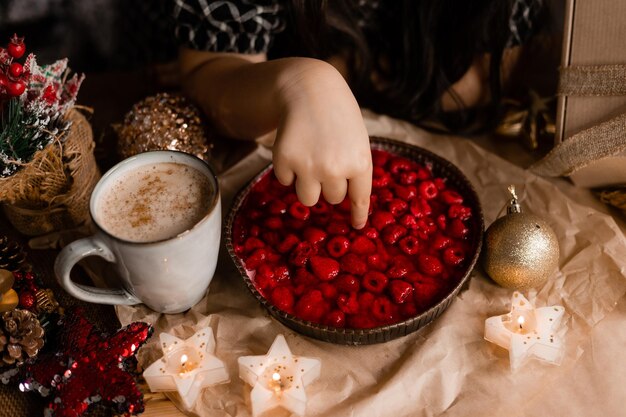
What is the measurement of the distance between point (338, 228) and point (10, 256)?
1.33 feet

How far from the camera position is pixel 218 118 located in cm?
95

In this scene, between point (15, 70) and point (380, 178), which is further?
point (380, 178)

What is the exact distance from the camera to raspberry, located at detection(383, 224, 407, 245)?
0.75 meters

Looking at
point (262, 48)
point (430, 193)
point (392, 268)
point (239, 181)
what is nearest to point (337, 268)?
point (392, 268)

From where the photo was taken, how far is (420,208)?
2.56 feet

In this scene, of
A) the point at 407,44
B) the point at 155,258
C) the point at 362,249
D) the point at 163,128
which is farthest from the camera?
the point at 407,44

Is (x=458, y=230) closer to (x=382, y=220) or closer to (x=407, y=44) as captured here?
(x=382, y=220)

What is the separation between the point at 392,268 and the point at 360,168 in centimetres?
13

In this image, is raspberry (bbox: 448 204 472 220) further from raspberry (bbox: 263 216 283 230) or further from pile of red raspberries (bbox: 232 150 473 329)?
raspberry (bbox: 263 216 283 230)

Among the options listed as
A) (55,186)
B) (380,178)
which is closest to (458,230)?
(380,178)

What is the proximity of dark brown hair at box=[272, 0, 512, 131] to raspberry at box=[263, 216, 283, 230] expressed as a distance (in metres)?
0.33

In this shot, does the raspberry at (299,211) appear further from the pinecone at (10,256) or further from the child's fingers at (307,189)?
the pinecone at (10,256)

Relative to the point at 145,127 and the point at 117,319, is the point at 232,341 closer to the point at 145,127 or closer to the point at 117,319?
the point at 117,319

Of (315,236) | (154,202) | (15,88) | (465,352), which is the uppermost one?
(15,88)
